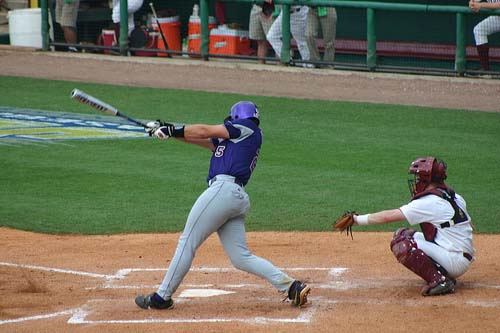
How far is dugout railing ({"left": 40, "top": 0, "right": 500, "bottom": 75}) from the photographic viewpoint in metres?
15.8

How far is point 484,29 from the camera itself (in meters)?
15.7

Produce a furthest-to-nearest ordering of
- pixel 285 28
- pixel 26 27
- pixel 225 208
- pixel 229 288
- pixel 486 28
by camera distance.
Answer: pixel 26 27
pixel 285 28
pixel 486 28
pixel 229 288
pixel 225 208

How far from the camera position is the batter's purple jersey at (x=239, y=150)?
657 cm

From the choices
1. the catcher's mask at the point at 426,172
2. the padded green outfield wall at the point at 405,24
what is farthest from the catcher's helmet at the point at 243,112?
the padded green outfield wall at the point at 405,24

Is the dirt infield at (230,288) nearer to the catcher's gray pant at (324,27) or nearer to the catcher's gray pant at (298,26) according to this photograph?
the catcher's gray pant at (324,27)

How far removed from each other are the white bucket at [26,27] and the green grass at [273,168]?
14.1 feet

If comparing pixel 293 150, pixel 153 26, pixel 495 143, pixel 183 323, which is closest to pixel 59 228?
pixel 183 323

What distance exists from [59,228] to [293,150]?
13.0 ft

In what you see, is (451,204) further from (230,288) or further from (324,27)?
(324,27)

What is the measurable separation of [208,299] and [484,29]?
1010cm

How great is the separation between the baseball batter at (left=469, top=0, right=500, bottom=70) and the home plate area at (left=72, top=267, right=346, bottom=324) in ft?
28.3

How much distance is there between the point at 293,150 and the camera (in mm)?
12266

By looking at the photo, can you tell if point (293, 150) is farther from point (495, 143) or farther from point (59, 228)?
point (59, 228)

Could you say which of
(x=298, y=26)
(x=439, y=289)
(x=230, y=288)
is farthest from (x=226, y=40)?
(x=439, y=289)
